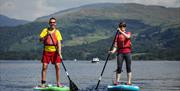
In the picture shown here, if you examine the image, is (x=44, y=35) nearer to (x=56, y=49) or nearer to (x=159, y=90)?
(x=56, y=49)

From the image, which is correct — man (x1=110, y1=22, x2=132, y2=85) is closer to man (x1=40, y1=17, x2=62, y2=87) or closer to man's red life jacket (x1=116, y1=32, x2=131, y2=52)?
man's red life jacket (x1=116, y1=32, x2=131, y2=52)

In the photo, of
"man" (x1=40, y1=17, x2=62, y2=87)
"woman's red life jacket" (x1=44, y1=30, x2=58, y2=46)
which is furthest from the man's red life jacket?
"woman's red life jacket" (x1=44, y1=30, x2=58, y2=46)

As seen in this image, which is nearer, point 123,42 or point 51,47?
point 51,47

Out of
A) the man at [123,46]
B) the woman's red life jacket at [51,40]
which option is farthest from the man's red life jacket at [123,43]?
the woman's red life jacket at [51,40]

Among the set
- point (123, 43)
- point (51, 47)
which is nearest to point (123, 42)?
point (123, 43)

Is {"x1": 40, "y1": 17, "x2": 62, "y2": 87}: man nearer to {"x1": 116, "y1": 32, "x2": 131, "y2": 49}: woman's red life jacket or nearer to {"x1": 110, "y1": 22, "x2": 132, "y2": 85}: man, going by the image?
{"x1": 110, "y1": 22, "x2": 132, "y2": 85}: man

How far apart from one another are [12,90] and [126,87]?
568 inches

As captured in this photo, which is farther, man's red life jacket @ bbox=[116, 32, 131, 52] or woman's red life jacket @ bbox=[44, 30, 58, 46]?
man's red life jacket @ bbox=[116, 32, 131, 52]

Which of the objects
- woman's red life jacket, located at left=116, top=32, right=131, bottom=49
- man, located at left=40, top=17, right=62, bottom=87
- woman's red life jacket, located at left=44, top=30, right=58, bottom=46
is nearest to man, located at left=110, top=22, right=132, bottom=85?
woman's red life jacket, located at left=116, top=32, right=131, bottom=49

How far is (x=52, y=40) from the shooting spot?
80.6 feet

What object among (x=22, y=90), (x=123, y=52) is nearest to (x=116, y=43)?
(x=123, y=52)

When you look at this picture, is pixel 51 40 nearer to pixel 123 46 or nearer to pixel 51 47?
pixel 51 47

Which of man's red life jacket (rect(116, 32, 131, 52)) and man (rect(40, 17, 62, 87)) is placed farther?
man's red life jacket (rect(116, 32, 131, 52))

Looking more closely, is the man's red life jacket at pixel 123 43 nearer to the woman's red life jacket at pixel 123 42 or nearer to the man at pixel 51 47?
the woman's red life jacket at pixel 123 42
